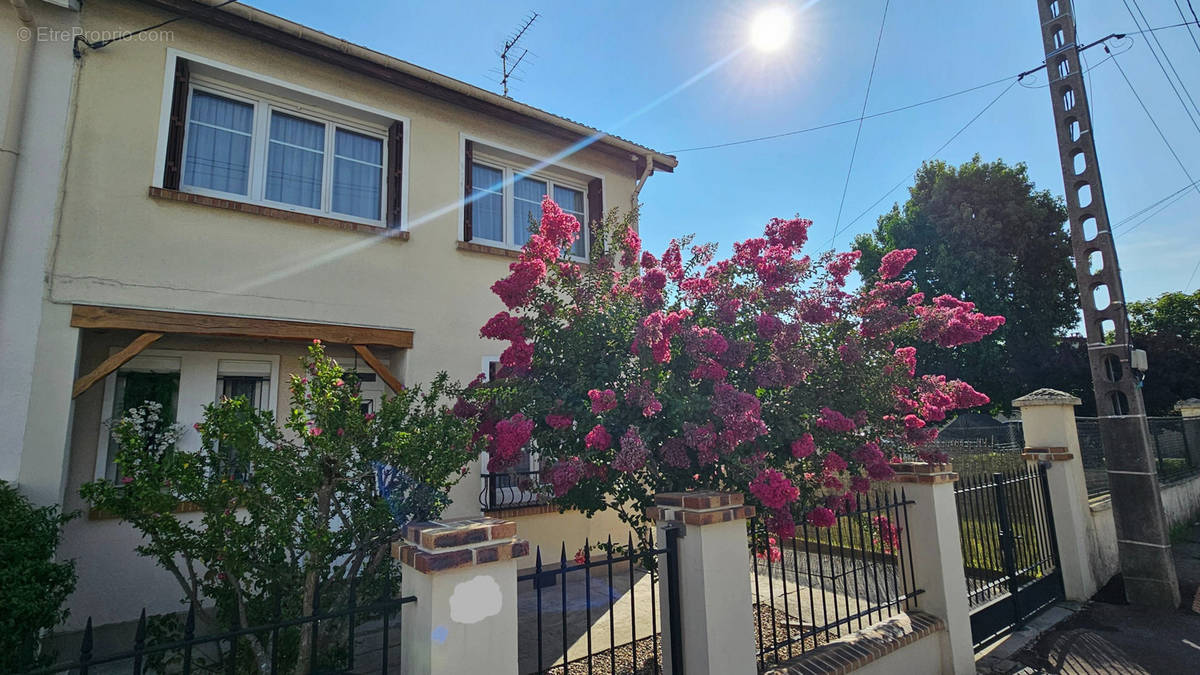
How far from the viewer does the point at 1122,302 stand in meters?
6.84

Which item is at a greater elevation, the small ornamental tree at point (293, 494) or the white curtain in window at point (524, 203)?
the white curtain in window at point (524, 203)

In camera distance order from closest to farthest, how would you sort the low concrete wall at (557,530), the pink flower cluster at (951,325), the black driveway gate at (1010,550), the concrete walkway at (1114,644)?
1. the pink flower cluster at (951,325)
2. the concrete walkway at (1114,644)
3. the black driveway gate at (1010,550)
4. the low concrete wall at (557,530)

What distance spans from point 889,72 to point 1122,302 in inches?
172

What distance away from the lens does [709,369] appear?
3.69 m

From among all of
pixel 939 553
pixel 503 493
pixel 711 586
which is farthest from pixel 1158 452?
pixel 711 586

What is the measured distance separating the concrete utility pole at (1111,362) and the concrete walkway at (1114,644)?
1.30 ft

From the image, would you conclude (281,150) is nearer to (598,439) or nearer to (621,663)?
(598,439)

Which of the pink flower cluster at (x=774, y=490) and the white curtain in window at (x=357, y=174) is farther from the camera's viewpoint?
the white curtain in window at (x=357, y=174)

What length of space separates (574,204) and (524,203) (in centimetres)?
90

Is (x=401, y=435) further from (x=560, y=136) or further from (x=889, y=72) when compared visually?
(x=889, y=72)

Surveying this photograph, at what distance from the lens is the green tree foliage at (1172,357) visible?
1831cm

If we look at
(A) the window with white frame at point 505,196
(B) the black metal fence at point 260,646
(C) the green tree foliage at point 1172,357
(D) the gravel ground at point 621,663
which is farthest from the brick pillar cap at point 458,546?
(C) the green tree foliage at point 1172,357

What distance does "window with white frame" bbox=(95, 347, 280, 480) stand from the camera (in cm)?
551

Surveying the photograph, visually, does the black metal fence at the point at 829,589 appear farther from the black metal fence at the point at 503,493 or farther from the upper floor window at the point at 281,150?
A: the upper floor window at the point at 281,150
